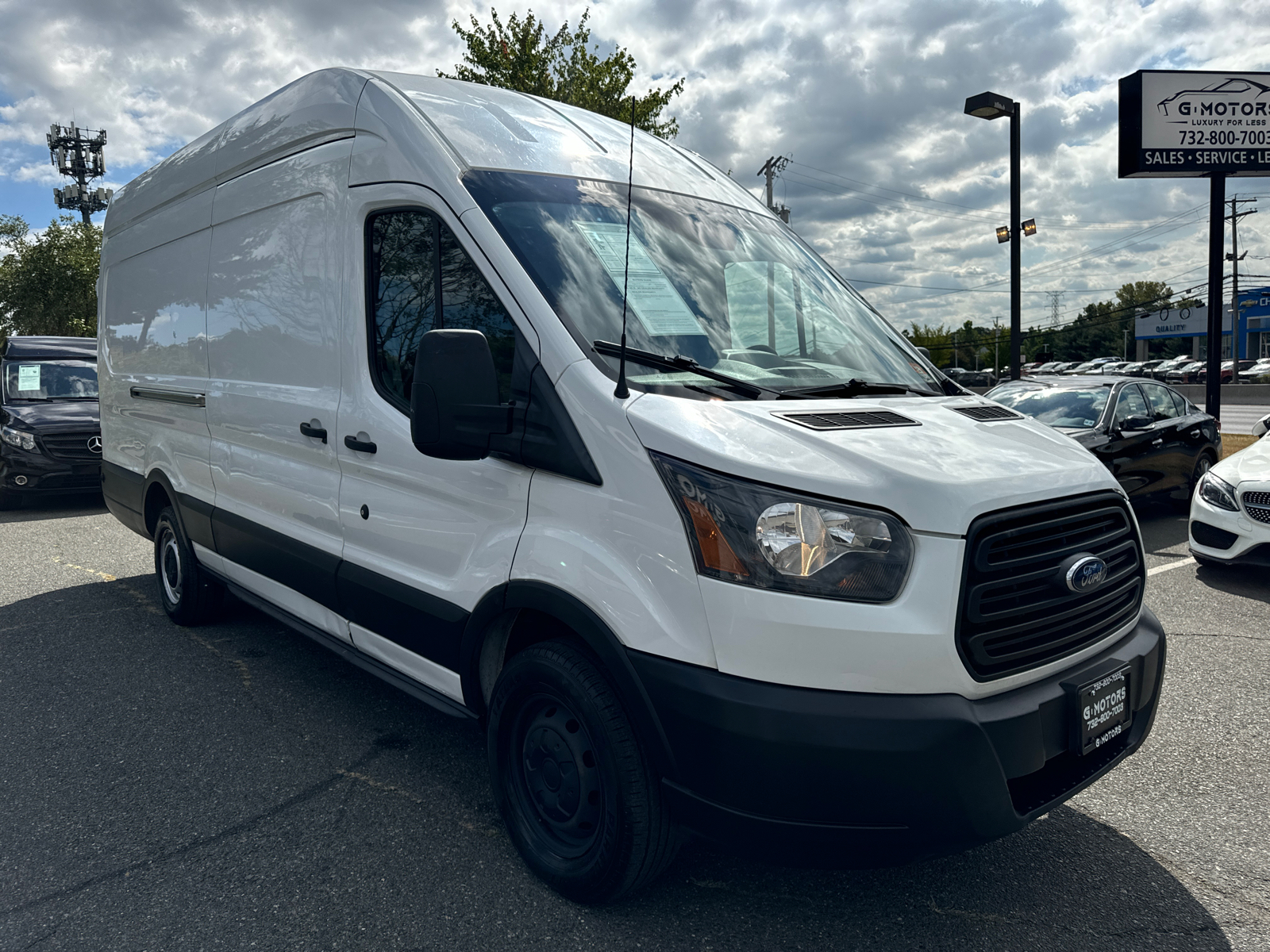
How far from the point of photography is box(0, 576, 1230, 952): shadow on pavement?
2502mm

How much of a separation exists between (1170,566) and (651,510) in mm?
6529

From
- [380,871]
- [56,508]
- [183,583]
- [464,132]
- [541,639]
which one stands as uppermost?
[464,132]

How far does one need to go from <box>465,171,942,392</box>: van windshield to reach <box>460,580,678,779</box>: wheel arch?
0.66 m

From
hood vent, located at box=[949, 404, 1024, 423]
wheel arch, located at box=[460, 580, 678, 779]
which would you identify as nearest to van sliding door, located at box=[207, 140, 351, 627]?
wheel arch, located at box=[460, 580, 678, 779]

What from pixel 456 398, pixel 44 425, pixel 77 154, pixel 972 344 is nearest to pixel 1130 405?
pixel 456 398

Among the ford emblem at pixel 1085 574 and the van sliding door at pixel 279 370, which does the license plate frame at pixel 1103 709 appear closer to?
the ford emblem at pixel 1085 574

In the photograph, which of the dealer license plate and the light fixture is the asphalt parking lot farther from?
the light fixture

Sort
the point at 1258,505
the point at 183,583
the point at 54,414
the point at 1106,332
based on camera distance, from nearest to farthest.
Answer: the point at 183,583 < the point at 1258,505 < the point at 54,414 < the point at 1106,332

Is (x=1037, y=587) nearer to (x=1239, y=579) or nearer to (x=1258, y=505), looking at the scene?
(x=1258, y=505)

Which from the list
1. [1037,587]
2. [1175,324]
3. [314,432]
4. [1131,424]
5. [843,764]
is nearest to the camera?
[843,764]

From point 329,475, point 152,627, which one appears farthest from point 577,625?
point 152,627

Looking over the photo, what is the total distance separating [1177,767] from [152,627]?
5.52m

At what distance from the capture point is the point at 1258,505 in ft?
21.1

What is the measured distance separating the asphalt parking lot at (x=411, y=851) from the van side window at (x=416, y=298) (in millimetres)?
1489
